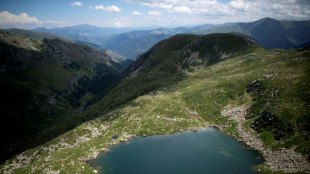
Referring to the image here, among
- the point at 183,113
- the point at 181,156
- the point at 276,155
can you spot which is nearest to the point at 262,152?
the point at 276,155

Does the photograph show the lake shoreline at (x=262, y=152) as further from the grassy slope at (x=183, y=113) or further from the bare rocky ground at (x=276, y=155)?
the grassy slope at (x=183, y=113)

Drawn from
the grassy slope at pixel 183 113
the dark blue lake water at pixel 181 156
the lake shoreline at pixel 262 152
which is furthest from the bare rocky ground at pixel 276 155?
the dark blue lake water at pixel 181 156

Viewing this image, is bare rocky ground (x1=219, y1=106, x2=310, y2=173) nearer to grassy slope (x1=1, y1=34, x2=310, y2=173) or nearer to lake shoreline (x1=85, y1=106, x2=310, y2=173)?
lake shoreline (x1=85, y1=106, x2=310, y2=173)

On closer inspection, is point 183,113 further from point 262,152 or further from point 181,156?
point 262,152

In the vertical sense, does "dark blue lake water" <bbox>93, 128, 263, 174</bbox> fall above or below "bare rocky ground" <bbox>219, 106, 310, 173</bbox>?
below

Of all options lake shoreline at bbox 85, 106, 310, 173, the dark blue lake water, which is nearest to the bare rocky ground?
lake shoreline at bbox 85, 106, 310, 173

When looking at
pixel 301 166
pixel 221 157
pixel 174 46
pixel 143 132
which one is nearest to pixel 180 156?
pixel 221 157

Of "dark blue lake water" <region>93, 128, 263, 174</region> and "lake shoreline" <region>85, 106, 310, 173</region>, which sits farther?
"dark blue lake water" <region>93, 128, 263, 174</region>
